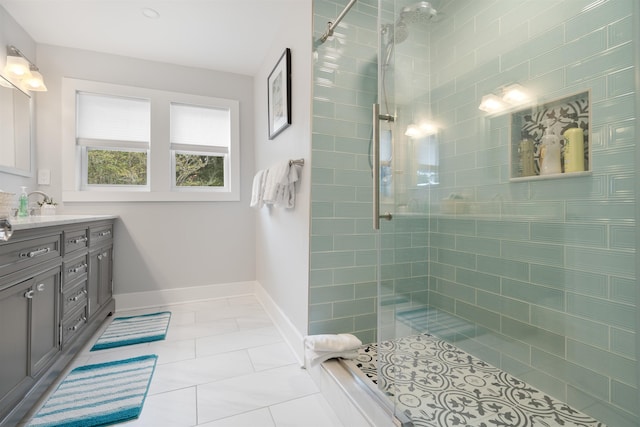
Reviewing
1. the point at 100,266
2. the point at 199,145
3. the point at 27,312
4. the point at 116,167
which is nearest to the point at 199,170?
the point at 199,145

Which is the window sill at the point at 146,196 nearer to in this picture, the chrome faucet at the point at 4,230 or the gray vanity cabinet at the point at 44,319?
the gray vanity cabinet at the point at 44,319

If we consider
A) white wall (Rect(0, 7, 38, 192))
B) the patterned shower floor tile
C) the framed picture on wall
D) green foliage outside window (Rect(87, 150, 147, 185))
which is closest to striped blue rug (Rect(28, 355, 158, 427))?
the patterned shower floor tile

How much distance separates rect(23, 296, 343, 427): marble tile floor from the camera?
1.34 m

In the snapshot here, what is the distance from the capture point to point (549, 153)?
142cm

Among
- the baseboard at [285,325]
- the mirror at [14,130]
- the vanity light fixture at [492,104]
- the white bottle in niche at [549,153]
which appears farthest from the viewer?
the mirror at [14,130]

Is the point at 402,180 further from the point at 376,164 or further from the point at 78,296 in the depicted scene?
the point at 78,296

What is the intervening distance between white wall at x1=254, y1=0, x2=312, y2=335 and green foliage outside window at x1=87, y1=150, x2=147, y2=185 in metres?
1.23

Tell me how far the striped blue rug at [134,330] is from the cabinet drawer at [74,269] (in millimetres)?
509

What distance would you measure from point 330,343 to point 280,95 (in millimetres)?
1791

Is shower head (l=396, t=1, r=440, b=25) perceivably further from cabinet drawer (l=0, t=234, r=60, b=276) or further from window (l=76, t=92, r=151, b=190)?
window (l=76, t=92, r=151, b=190)

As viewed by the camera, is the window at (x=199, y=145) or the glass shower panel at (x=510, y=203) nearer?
the glass shower panel at (x=510, y=203)

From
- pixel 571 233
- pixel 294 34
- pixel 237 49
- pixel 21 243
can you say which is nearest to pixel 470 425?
pixel 571 233

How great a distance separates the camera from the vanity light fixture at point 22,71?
6.81 ft

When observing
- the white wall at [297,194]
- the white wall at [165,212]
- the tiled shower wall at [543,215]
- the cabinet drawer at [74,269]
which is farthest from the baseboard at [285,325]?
the cabinet drawer at [74,269]
